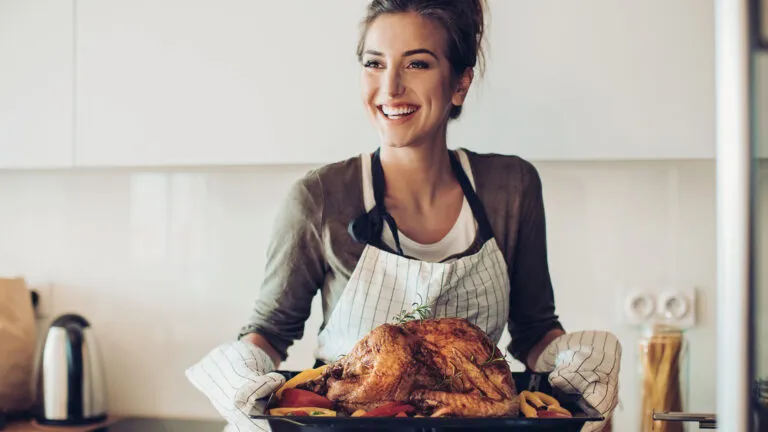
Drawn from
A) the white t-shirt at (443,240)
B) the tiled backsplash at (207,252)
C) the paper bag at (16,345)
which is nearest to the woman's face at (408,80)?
the white t-shirt at (443,240)

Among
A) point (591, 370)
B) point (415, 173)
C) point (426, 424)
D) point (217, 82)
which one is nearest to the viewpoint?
point (426, 424)

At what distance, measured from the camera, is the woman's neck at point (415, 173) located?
1438 mm

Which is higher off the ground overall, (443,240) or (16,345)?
(443,240)

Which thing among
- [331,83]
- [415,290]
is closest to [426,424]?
[415,290]

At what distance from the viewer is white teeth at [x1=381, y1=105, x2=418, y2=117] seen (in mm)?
1421

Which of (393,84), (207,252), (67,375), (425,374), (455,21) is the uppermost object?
(455,21)

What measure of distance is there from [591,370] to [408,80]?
535 mm

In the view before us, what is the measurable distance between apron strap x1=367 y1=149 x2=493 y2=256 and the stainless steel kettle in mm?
665

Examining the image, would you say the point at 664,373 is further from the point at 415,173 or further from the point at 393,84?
the point at 393,84

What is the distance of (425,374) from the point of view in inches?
39.3

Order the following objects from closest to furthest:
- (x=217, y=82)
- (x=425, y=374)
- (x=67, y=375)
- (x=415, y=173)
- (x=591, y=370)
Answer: (x=425, y=374), (x=591, y=370), (x=415, y=173), (x=217, y=82), (x=67, y=375)

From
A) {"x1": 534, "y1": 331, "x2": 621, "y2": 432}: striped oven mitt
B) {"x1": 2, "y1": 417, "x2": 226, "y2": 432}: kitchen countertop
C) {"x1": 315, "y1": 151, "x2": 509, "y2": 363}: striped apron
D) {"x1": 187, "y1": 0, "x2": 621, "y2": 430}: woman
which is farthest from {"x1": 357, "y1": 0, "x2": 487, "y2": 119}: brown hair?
{"x1": 2, "y1": 417, "x2": 226, "y2": 432}: kitchen countertop

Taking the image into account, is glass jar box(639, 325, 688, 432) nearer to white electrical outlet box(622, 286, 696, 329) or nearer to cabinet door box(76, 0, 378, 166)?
white electrical outlet box(622, 286, 696, 329)

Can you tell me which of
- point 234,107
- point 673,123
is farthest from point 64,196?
point 673,123
